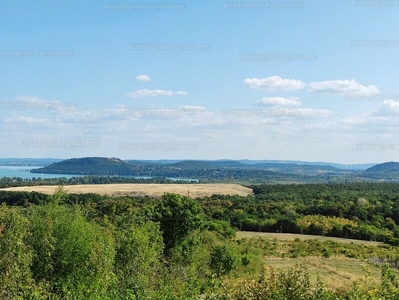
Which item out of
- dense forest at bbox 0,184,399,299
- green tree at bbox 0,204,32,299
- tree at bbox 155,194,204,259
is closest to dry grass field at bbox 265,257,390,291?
dense forest at bbox 0,184,399,299

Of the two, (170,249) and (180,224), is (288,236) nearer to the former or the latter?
(180,224)

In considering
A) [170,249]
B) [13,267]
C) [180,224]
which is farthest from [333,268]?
[13,267]

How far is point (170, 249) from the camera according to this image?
45094 millimetres

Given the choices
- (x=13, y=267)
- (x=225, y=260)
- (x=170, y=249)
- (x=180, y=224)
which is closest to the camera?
(x=13, y=267)

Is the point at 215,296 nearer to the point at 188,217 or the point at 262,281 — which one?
the point at 262,281

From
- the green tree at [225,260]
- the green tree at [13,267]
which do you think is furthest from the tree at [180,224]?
the green tree at [13,267]

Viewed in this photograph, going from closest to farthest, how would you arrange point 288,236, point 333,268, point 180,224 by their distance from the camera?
point 180,224 → point 333,268 → point 288,236

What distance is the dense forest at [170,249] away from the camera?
1589cm

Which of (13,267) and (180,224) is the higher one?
(13,267)

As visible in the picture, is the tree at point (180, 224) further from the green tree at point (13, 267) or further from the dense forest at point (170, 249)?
the green tree at point (13, 267)

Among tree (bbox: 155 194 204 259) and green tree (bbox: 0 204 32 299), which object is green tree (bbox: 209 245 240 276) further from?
green tree (bbox: 0 204 32 299)

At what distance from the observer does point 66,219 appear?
30828 mm

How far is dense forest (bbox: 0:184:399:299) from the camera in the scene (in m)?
15.9

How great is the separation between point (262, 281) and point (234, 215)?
73.6 meters
